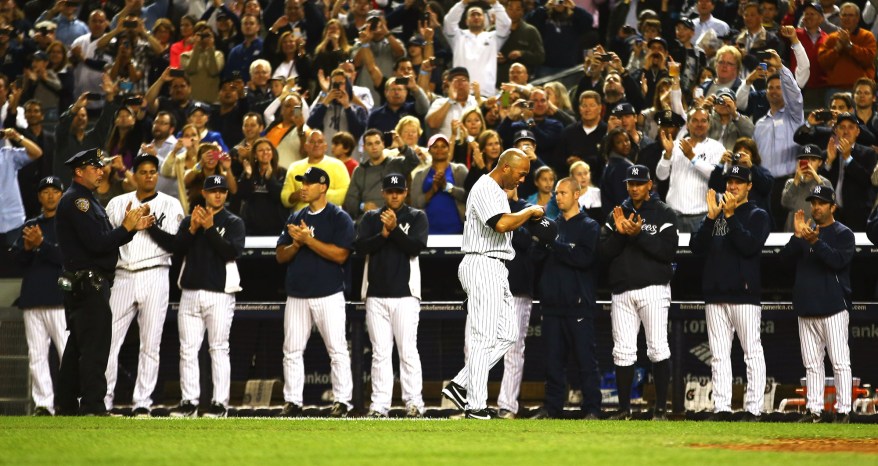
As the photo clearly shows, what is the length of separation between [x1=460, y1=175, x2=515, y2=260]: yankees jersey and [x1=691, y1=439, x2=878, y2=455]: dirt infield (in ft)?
9.08

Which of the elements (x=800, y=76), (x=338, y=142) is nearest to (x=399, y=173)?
(x=338, y=142)

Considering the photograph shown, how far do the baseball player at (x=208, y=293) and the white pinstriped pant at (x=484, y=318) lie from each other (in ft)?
8.54

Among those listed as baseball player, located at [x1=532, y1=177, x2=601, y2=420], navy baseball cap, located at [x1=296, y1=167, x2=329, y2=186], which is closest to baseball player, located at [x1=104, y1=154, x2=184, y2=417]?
navy baseball cap, located at [x1=296, y1=167, x2=329, y2=186]

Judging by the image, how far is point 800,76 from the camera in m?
14.0

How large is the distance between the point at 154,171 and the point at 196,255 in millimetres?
880

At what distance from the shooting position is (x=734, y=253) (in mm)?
11125

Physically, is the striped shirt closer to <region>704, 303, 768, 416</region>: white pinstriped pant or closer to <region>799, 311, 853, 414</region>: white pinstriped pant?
<region>704, 303, 768, 416</region>: white pinstriped pant

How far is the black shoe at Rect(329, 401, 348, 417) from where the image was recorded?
11.5 meters

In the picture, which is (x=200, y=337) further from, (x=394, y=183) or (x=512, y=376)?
(x=512, y=376)

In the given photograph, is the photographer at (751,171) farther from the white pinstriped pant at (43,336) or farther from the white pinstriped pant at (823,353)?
the white pinstriped pant at (43,336)

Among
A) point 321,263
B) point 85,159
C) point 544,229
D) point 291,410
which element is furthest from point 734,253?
point 85,159

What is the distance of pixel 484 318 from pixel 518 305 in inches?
60.8

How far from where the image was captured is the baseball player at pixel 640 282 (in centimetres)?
1107

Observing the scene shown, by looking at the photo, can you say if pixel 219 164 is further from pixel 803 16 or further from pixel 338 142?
pixel 803 16
